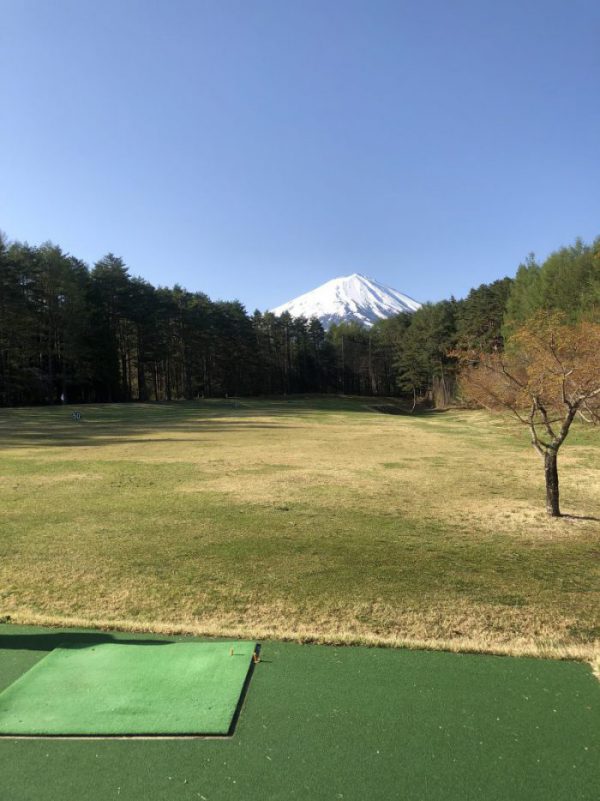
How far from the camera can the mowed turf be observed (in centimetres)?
255

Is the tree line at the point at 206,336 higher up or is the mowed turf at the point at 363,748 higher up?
the tree line at the point at 206,336

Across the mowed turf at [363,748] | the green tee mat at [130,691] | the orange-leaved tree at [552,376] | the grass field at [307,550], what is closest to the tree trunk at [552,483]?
the orange-leaved tree at [552,376]

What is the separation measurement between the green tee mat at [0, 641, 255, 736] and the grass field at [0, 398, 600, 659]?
1.72 feet

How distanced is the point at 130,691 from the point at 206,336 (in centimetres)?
5857

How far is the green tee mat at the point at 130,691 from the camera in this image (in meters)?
3.02

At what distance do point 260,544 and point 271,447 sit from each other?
1172cm

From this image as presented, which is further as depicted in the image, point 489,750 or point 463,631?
point 463,631

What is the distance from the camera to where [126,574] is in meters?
5.86

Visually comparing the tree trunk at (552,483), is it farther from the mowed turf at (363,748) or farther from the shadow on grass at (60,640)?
the shadow on grass at (60,640)

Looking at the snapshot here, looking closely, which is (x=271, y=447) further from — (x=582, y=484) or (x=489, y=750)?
(x=489, y=750)

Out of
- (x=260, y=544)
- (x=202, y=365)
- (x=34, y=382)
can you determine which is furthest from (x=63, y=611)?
(x=202, y=365)

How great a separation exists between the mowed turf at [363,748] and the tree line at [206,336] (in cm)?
2007

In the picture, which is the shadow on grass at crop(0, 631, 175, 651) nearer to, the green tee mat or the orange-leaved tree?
the green tee mat

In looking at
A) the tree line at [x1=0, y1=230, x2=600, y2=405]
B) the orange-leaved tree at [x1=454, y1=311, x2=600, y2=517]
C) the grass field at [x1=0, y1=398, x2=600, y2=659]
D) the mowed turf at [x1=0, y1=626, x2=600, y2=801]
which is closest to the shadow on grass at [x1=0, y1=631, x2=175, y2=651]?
the grass field at [x1=0, y1=398, x2=600, y2=659]
